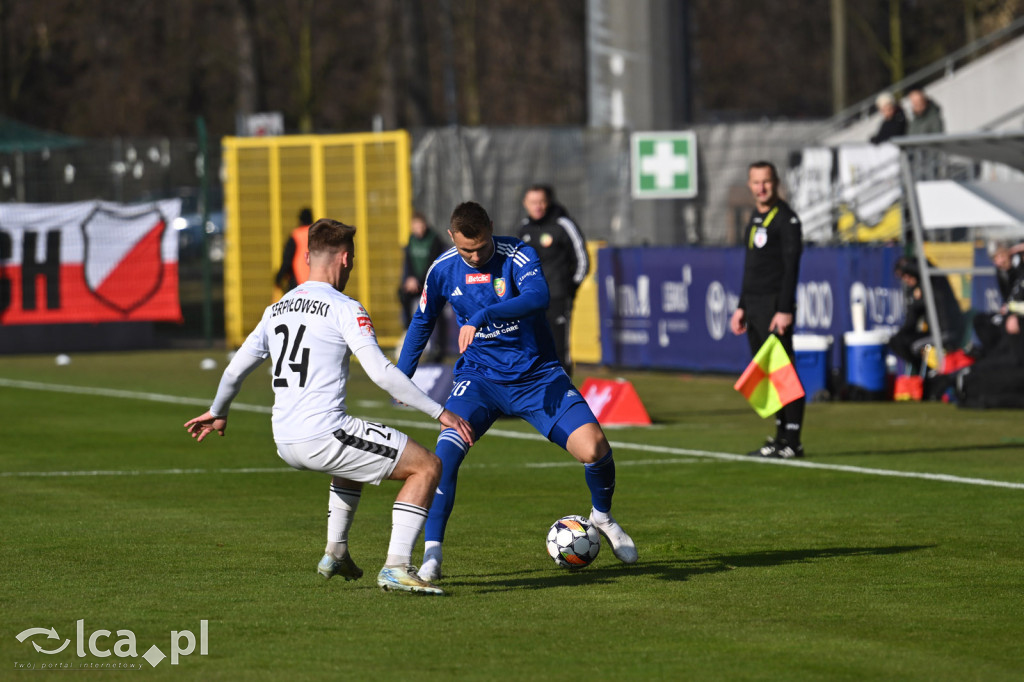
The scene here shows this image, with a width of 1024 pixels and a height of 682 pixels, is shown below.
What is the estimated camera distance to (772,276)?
42.5 feet

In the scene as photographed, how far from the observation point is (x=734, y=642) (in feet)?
22.4

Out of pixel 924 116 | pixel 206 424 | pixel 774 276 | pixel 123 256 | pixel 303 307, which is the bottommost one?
pixel 206 424

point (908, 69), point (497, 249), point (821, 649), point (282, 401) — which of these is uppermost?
point (908, 69)

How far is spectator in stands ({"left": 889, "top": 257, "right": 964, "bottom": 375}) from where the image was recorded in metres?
18.5

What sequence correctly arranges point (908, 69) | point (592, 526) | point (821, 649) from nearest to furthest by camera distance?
point (821, 649) < point (592, 526) < point (908, 69)

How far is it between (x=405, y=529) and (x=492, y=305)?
1.37m

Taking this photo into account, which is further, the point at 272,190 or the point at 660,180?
the point at 272,190

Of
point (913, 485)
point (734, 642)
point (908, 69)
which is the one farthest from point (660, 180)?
point (908, 69)

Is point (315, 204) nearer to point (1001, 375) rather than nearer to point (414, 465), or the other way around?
point (1001, 375)

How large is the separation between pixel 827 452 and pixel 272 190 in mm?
15252

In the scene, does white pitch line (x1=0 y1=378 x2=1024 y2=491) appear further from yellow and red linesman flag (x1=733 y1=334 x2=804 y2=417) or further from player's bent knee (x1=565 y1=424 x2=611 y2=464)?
player's bent knee (x1=565 y1=424 x2=611 y2=464)

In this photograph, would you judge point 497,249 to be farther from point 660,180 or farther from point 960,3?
point 960,3

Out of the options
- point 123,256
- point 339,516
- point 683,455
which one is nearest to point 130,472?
point 683,455

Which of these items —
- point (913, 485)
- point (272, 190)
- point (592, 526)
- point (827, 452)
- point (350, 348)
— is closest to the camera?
point (350, 348)
